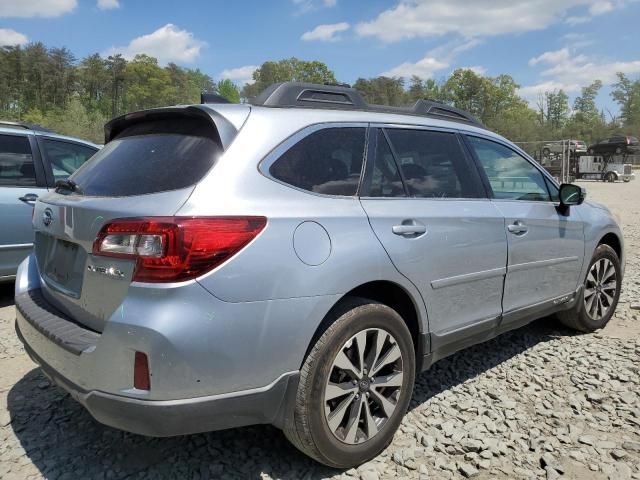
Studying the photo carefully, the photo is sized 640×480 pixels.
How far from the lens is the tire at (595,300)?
430cm

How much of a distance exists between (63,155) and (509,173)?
4.57 metres

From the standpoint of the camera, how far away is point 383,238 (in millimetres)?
2459

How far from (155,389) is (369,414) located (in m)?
1.08

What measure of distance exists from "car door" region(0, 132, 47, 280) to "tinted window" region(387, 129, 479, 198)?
384 cm

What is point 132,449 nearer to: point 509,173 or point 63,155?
point 509,173

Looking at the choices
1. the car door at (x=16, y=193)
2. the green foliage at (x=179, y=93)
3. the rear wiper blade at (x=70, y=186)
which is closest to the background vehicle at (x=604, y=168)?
the green foliage at (x=179, y=93)

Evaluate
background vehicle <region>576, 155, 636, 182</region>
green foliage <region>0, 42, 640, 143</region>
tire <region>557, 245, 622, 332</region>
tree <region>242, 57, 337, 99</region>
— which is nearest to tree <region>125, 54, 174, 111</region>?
green foliage <region>0, 42, 640, 143</region>

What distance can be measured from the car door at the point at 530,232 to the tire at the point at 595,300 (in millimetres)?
310

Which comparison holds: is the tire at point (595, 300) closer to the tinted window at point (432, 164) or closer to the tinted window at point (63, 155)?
the tinted window at point (432, 164)

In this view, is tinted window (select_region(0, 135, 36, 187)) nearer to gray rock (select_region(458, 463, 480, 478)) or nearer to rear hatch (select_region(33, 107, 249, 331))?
rear hatch (select_region(33, 107, 249, 331))

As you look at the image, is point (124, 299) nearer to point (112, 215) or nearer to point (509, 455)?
point (112, 215)

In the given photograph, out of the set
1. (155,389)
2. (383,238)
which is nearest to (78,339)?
(155,389)

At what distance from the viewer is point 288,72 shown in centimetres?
8444

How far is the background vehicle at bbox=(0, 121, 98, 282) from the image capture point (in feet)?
16.0
